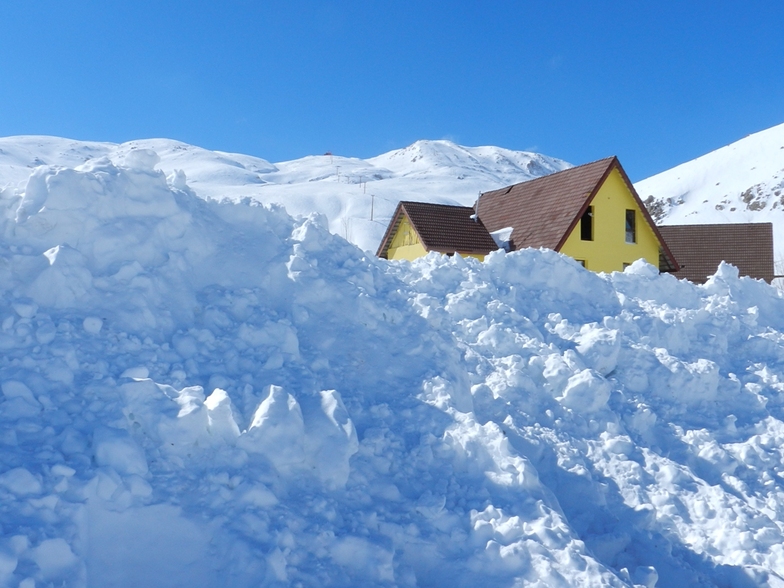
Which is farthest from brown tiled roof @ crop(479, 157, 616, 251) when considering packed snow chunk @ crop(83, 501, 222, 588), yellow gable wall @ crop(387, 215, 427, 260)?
packed snow chunk @ crop(83, 501, 222, 588)

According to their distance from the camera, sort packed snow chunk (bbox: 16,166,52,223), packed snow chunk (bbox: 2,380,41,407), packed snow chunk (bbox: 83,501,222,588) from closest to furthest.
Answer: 1. packed snow chunk (bbox: 83,501,222,588)
2. packed snow chunk (bbox: 2,380,41,407)
3. packed snow chunk (bbox: 16,166,52,223)

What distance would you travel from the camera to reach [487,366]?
7715 millimetres

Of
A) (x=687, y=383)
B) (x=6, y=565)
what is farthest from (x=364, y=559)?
(x=687, y=383)

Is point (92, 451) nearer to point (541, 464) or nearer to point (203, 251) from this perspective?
point (203, 251)

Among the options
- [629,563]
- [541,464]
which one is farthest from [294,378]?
[629,563]

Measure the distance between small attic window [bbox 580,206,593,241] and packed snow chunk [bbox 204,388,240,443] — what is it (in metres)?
16.8

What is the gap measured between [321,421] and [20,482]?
6.77 feet

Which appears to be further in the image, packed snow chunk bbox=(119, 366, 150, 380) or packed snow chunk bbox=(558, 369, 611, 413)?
packed snow chunk bbox=(558, 369, 611, 413)

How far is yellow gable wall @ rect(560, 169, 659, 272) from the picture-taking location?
19750mm

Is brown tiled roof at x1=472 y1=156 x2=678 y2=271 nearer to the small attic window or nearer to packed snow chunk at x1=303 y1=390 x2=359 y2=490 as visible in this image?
the small attic window

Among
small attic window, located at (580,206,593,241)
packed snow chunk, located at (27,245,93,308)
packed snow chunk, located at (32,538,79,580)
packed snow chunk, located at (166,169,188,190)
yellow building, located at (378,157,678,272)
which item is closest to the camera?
packed snow chunk, located at (32,538,79,580)

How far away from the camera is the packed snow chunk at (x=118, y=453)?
4.28m

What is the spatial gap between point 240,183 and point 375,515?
278 feet

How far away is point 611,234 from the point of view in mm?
20328
